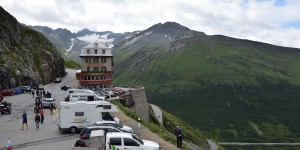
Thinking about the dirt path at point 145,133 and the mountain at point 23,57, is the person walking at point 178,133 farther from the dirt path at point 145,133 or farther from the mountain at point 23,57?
the mountain at point 23,57

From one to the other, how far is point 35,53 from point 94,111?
8817 centimetres

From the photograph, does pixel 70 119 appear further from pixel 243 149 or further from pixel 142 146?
pixel 243 149

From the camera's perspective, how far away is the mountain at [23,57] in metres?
94.1

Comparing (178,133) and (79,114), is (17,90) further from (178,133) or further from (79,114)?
(178,133)

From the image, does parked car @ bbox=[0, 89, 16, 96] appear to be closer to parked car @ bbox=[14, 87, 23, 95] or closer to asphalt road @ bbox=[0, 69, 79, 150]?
parked car @ bbox=[14, 87, 23, 95]

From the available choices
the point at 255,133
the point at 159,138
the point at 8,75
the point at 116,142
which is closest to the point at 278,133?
the point at 255,133

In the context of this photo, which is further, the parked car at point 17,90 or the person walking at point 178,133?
the parked car at point 17,90

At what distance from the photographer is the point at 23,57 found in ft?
373

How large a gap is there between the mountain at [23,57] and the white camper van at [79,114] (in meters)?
50.0

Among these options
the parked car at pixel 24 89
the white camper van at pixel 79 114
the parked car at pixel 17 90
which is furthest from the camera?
the parked car at pixel 24 89

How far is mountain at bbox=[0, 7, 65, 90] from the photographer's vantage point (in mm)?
94125

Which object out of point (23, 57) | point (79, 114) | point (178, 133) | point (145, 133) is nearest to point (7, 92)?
point (23, 57)

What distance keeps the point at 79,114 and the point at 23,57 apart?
77813mm

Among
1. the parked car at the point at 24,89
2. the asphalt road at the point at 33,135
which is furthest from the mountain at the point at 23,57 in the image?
the asphalt road at the point at 33,135
